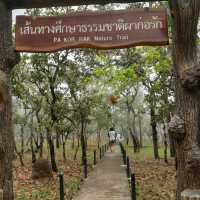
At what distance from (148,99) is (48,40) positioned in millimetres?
16209

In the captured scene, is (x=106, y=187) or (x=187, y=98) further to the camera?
(x=106, y=187)

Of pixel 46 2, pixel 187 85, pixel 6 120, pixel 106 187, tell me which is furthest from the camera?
pixel 106 187

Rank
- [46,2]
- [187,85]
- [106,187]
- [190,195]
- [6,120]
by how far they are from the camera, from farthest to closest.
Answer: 1. [106,187]
2. [46,2]
3. [6,120]
4. [187,85]
5. [190,195]

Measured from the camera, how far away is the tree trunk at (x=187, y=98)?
509cm

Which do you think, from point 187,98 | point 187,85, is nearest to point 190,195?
point 187,98

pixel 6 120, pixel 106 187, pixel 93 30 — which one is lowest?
pixel 106 187

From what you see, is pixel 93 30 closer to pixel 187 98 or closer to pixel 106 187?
pixel 187 98

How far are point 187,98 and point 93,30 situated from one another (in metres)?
1.82

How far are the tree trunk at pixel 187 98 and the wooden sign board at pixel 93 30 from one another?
636 mm

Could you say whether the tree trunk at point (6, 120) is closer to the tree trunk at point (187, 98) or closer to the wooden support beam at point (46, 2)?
the wooden support beam at point (46, 2)

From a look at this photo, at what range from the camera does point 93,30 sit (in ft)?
19.5

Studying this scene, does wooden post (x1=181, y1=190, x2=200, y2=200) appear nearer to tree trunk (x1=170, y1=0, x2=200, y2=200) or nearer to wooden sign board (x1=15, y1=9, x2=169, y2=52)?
tree trunk (x1=170, y1=0, x2=200, y2=200)

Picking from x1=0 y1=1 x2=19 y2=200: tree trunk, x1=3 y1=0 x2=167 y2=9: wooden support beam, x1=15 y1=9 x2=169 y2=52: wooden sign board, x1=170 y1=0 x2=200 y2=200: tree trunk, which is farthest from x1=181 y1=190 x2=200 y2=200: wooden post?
x1=3 y1=0 x2=167 y2=9: wooden support beam

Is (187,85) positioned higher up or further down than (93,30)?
further down
